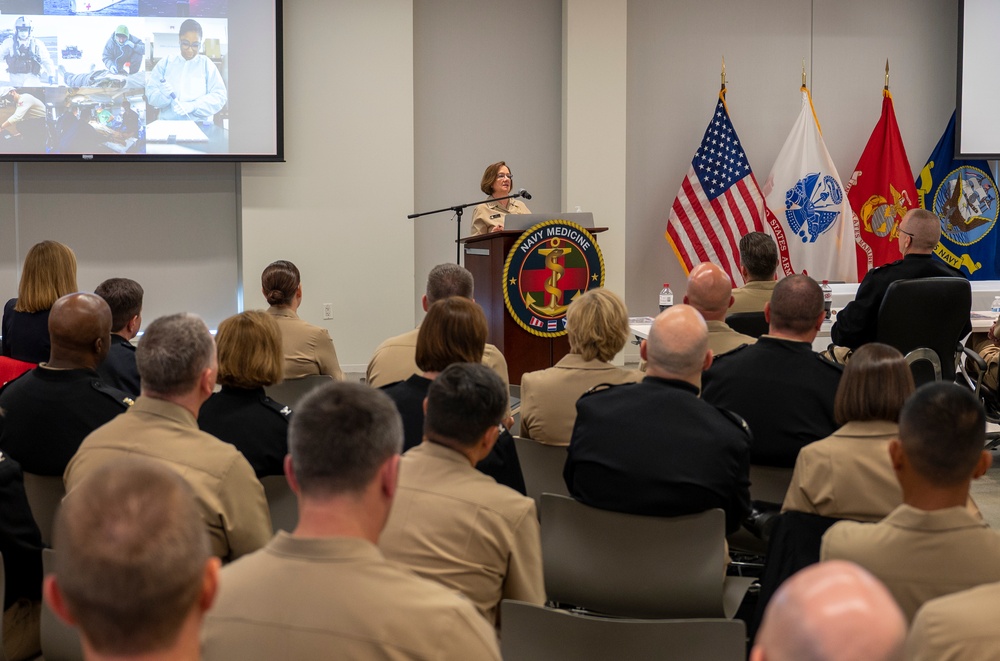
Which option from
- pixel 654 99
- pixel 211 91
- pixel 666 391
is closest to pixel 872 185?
pixel 654 99

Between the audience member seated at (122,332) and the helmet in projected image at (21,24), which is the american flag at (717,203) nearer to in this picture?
the helmet in projected image at (21,24)

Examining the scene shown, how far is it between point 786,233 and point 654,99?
1636 millimetres

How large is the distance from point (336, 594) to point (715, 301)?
333 cm

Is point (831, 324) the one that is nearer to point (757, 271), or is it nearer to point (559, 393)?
point (757, 271)

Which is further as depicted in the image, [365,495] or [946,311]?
→ [946,311]

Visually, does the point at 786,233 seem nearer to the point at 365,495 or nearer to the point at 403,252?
the point at 403,252

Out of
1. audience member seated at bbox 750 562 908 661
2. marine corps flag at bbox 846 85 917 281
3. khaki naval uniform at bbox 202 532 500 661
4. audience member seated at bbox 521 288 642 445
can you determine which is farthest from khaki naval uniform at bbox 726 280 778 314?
audience member seated at bbox 750 562 908 661

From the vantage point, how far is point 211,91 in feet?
27.3

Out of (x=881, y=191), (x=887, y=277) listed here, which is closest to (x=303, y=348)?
(x=887, y=277)

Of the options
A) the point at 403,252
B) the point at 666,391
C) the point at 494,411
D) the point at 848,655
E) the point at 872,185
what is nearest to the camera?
the point at 848,655

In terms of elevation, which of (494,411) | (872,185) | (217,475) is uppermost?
(872,185)

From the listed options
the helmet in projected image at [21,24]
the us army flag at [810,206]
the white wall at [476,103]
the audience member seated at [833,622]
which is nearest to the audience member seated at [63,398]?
the audience member seated at [833,622]

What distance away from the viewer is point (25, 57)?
8008mm

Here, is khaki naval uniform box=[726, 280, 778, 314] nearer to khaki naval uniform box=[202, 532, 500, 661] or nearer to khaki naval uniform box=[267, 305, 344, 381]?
khaki naval uniform box=[267, 305, 344, 381]
